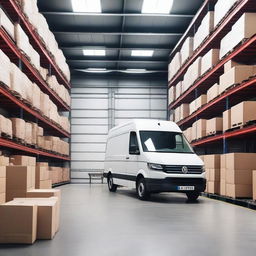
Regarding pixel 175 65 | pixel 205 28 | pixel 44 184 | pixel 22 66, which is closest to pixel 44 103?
pixel 22 66

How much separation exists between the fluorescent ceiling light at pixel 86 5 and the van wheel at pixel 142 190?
262 inches

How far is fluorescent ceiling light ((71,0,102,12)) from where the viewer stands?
43.6ft

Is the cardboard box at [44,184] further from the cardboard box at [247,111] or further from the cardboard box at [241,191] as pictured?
the cardboard box at [247,111]

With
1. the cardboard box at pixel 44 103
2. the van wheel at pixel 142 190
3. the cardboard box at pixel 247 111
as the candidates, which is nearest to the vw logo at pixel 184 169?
the van wheel at pixel 142 190

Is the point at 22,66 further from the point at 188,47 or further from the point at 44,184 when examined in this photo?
the point at 188,47

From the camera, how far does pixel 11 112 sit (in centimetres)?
1220

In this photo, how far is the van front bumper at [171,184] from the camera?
9.10 meters

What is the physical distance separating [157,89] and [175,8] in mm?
8246

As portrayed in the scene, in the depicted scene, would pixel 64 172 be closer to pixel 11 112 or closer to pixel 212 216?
pixel 11 112

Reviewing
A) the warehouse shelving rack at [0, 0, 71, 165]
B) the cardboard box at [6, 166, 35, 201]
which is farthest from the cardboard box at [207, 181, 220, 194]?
the cardboard box at [6, 166, 35, 201]

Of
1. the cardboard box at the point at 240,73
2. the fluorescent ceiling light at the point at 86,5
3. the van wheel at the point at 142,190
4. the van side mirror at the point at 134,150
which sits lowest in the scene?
the van wheel at the point at 142,190

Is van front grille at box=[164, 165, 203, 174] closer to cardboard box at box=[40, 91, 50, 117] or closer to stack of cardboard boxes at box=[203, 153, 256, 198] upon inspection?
stack of cardboard boxes at box=[203, 153, 256, 198]

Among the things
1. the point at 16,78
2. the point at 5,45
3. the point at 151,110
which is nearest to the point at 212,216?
the point at 16,78

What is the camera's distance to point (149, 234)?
4879 mm
